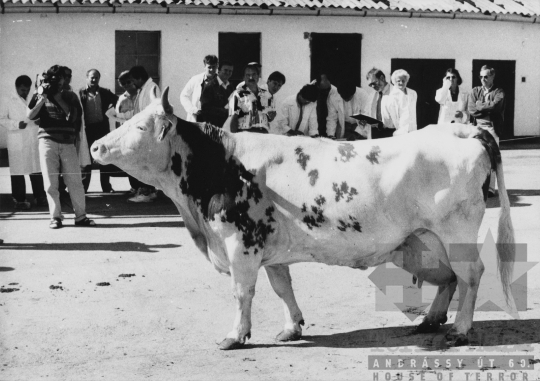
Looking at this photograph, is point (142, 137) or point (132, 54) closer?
point (142, 137)

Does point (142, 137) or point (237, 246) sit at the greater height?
point (142, 137)

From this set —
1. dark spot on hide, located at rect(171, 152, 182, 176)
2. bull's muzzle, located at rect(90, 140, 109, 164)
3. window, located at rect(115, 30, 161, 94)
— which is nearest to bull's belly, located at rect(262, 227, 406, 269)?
dark spot on hide, located at rect(171, 152, 182, 176)

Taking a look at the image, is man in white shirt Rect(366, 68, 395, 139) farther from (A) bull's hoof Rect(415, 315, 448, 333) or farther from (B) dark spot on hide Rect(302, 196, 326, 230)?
(B) dark spot on hide Rect(302, 196, 326, 230)

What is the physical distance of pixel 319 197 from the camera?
6645mm

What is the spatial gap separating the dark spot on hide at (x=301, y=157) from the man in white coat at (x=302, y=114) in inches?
219

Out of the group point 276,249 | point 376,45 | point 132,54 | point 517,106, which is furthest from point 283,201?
point 517,106

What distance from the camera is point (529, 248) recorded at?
989cm

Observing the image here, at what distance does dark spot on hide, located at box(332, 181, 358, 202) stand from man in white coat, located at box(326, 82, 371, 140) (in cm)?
605

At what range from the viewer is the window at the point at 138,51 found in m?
19.8

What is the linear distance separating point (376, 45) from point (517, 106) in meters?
4.31

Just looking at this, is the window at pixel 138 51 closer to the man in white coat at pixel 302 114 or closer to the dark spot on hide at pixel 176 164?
the man in white coat at pixel 302 114

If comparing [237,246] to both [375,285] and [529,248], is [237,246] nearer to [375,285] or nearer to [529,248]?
[375,285]

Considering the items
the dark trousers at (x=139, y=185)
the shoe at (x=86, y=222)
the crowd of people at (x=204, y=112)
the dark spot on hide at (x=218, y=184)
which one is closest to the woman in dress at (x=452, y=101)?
the crowd of people at (x=204, y=112)

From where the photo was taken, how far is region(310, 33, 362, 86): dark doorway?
69.3 feet
